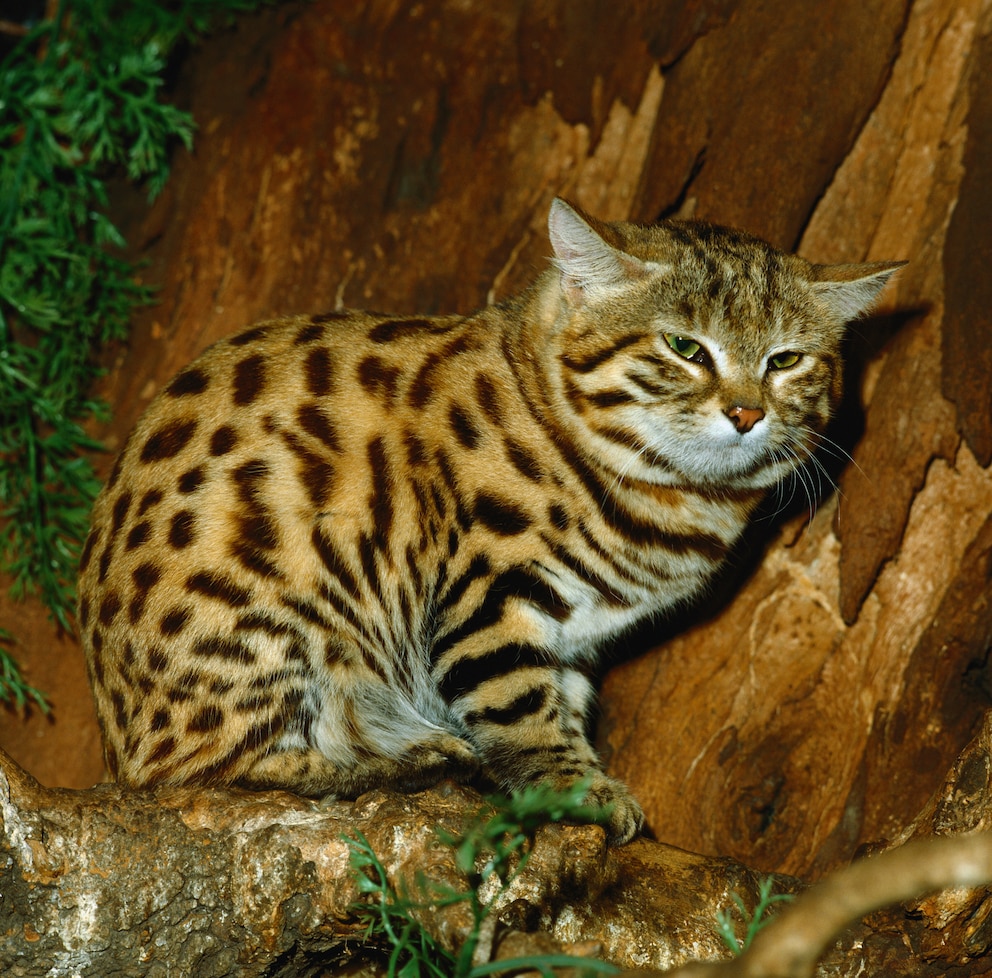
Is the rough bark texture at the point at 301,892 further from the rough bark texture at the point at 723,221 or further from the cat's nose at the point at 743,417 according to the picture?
the cat's nose at the point at 743,417

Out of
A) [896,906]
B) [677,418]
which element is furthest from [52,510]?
[896,906]

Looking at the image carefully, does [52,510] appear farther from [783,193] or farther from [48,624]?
[783,193]

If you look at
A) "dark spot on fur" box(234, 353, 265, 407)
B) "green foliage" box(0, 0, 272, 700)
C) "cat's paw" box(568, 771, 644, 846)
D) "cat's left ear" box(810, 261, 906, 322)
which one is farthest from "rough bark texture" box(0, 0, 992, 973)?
"dark spot on fur" box(234, 353, 265, 407)

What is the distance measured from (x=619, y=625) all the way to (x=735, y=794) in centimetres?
76

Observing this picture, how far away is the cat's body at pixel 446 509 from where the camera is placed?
10.5ft

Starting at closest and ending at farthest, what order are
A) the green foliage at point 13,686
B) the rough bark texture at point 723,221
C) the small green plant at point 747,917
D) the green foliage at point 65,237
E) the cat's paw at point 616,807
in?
the small green plant at point 747,917
the cat's paw at point 616,807
the rough bark texture at point 723,221
the green foliage at point 13,686
the green foliage at point 65,237

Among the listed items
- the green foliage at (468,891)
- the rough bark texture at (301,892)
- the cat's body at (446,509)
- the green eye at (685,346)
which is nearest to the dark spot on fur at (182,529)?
the cat's body at (446,509)

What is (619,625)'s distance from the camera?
3.66 meters

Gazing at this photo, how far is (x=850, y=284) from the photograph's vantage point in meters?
3.47

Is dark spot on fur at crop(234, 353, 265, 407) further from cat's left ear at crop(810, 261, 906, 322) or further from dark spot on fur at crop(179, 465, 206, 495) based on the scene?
cat's left ear at crop(810, 261, 906, 322)

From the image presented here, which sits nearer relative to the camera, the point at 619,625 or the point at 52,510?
the point at 619,625

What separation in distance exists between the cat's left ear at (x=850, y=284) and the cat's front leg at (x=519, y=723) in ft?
5.08

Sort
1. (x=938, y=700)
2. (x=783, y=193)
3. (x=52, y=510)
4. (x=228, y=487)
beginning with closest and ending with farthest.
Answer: (x=228, y=487)
(x=938, y=700)
(x=783, y=193)
(x=52, y=510)

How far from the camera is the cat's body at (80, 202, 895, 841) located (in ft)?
10.5
